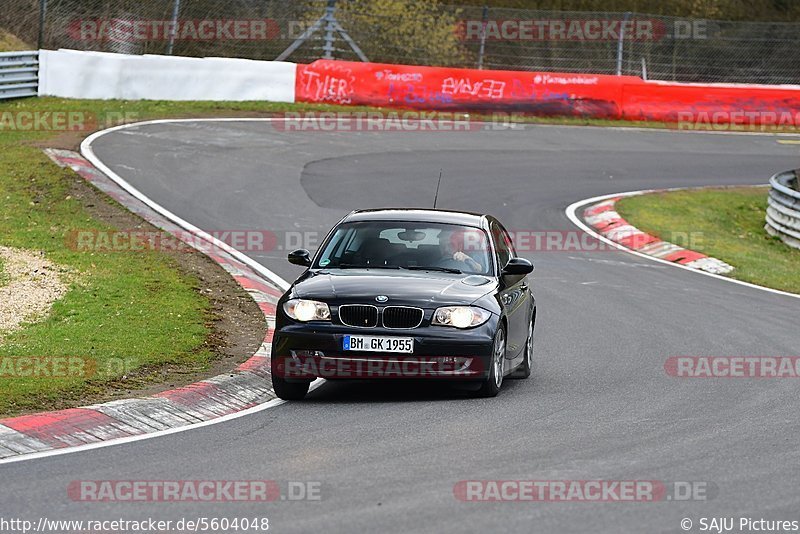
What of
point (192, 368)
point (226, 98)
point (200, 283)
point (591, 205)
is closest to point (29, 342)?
point (192, 368)

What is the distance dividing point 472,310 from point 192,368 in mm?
2614

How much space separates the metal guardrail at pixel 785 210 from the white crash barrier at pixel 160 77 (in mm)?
12625

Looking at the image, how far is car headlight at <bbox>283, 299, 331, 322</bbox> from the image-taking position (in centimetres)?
994

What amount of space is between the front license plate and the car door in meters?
1.06

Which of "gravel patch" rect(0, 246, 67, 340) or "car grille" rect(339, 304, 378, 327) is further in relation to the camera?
"gravel patch" rect(0, 246, 67, 340)

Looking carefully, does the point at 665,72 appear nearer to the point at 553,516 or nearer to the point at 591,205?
the point at 591,205

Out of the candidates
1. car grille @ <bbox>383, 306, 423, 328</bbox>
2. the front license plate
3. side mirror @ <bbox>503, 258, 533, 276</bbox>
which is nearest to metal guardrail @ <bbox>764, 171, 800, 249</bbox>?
side mirror @ <bbox>503, 258, 533, 276</bbox>

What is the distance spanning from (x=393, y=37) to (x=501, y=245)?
25.5m

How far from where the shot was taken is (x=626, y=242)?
811 inches

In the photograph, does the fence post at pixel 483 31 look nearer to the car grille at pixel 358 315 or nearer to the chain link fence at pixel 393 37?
the chain link fence at pixel 393 37
